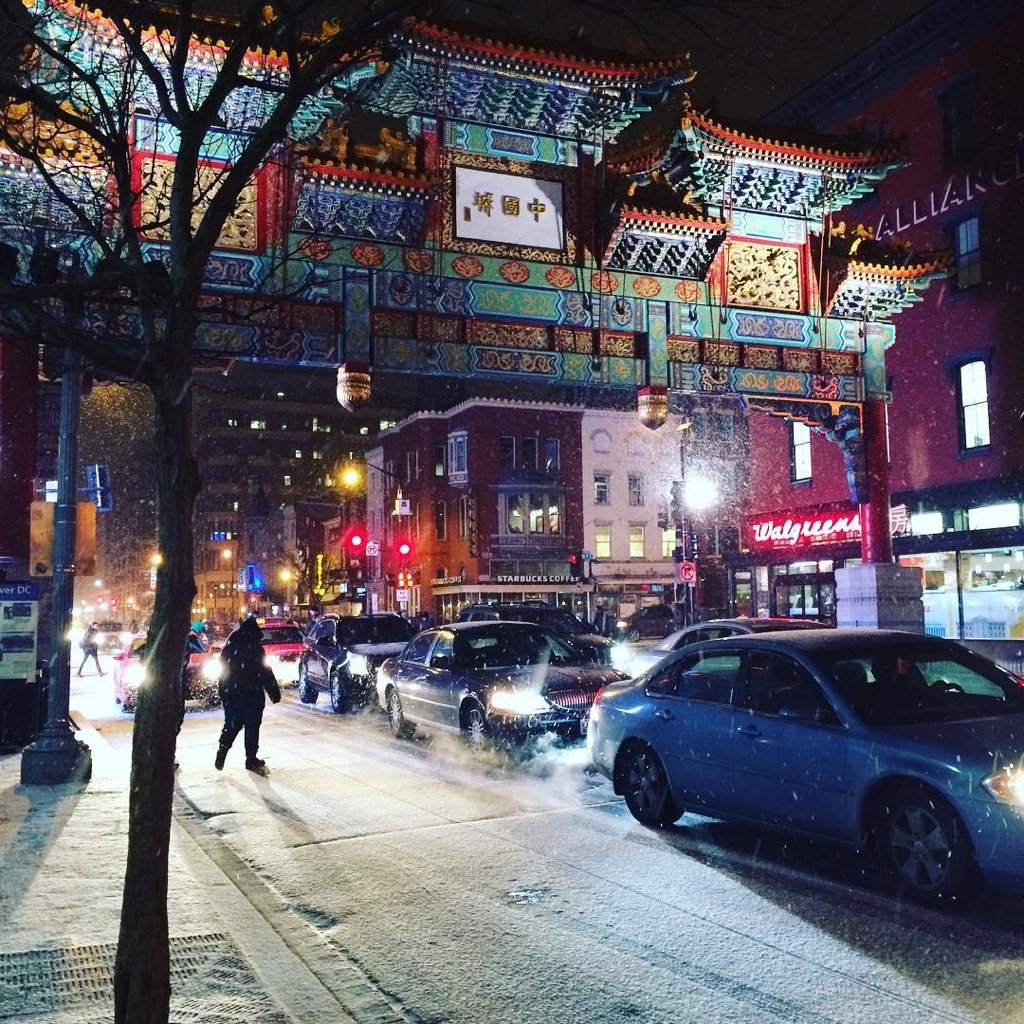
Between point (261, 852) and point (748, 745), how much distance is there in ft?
12.9

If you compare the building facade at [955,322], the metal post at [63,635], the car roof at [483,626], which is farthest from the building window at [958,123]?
the metal post at [63,635]

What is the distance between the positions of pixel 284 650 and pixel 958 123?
2327 cm

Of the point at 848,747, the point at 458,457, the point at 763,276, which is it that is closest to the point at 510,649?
the point at 848,747

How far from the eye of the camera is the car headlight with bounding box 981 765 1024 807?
552 centimetres

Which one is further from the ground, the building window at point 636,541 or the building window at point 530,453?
the building window at point 530,453

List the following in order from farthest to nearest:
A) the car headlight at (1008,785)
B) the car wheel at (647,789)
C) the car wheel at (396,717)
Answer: the car wheel at (396,717)
the car wheel at (647,789)
the car headlight at (1008,785)

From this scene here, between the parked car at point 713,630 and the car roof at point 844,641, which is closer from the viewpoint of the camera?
the car roof at point 844,641

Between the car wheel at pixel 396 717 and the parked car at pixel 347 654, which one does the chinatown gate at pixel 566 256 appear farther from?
A: the car wheel at pixel 396 717

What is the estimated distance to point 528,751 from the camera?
40.9 feet

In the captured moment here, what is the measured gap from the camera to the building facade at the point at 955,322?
25422 mm

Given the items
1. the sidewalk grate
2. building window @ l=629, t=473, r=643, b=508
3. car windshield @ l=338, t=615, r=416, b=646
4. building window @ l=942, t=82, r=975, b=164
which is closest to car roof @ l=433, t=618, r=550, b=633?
car windshield @ l=338, t=615, r=416, b=646

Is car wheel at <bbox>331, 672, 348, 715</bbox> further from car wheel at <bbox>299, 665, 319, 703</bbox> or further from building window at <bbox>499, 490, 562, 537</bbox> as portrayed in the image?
building window at <bbox>499, 490, 562, 537</bbox>

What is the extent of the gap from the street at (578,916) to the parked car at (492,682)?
55.4 inches

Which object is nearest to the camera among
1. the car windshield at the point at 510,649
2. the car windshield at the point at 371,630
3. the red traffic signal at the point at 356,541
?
the car windshield at the point at 510,649
